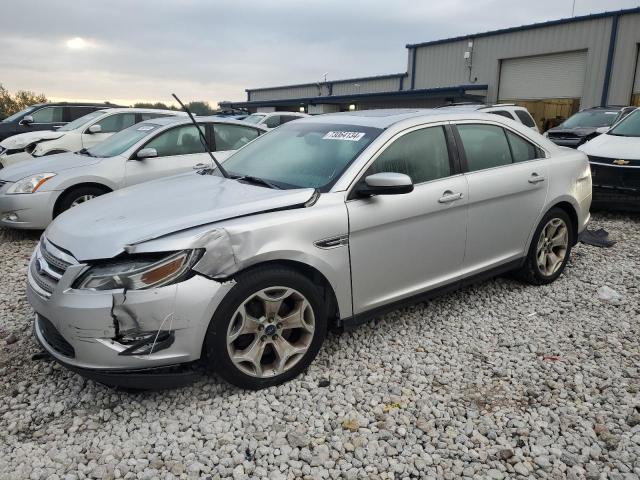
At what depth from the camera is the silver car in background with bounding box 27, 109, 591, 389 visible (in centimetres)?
266

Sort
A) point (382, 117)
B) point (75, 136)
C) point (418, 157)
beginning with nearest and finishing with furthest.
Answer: point (418, 157) < point (382, 117) < point (75, 136)

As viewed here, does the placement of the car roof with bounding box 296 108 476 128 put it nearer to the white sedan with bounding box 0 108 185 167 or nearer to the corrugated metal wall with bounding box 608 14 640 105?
the white sedan with bounding box 0 108 185 167

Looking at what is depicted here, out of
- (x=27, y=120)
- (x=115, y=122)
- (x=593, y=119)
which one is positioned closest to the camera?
(x=115, y=122)

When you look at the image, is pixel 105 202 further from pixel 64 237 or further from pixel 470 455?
pixel 470 455

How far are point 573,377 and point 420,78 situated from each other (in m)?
26.4

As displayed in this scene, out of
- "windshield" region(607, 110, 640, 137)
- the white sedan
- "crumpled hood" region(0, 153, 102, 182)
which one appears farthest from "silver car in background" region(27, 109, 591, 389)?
the white sedan

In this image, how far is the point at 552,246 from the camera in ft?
15.6

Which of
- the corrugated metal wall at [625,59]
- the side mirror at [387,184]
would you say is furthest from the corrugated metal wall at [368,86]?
the side mirror at [387,184]

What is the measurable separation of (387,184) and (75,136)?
8345 mm

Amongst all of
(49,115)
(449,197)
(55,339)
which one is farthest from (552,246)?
(49,115)

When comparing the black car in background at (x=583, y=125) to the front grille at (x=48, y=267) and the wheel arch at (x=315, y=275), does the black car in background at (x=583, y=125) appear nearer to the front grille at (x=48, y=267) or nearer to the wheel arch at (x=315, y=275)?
the wheel arch at (x=315, y=275)

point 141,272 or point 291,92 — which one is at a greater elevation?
point 291,92

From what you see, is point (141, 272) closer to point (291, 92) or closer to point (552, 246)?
point (552, 246)

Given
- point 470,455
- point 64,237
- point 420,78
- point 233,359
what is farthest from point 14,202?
point 420,78
